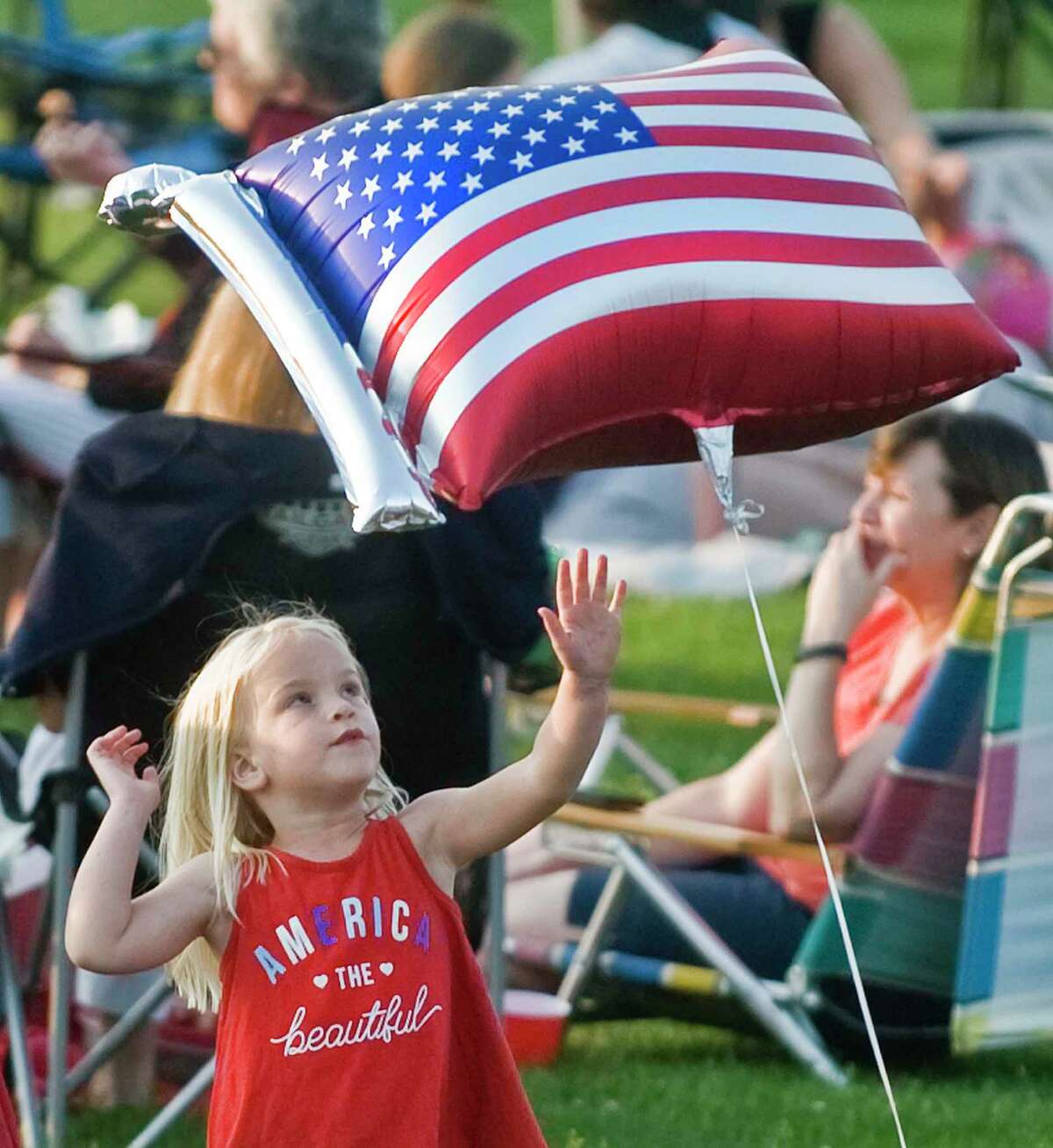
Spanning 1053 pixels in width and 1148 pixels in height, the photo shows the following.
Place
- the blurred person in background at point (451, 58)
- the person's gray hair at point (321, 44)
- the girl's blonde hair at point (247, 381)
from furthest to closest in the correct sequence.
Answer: the blurred person in background at point (451, 58) < the person's gray hair at point (321, 44) < the girl's blonde hair at point (247, 381)

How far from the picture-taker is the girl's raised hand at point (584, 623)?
107 inches

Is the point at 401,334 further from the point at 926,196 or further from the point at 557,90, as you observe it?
the point at 926,196

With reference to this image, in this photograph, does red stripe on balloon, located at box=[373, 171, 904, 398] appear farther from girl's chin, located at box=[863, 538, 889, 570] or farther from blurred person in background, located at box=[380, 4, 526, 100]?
blurred person in background, located at box=[380, 4, 526, 100]

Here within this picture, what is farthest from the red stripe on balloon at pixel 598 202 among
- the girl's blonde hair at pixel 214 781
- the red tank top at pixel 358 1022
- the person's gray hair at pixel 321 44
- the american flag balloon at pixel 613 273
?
the person's gray hair at pixel 321 44

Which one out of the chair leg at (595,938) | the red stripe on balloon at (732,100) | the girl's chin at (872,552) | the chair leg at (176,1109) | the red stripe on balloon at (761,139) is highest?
the red stripe on balloon at (732,100)

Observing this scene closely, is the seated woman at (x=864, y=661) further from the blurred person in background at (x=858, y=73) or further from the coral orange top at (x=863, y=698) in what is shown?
the blurred person in background at (x=858, y=73)

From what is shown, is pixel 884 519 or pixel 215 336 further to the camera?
pixel 884 519

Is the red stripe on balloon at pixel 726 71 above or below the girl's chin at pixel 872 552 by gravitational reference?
above

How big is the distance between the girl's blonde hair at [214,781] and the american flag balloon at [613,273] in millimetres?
284

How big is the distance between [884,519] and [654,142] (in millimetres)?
1341

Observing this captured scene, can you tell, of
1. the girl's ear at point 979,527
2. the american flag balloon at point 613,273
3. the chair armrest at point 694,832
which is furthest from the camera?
the girl's ear at point 979,527

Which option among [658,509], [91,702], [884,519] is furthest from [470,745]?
[658,509]

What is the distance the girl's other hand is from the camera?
4371mm

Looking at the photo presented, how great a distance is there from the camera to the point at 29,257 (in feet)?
35.1
